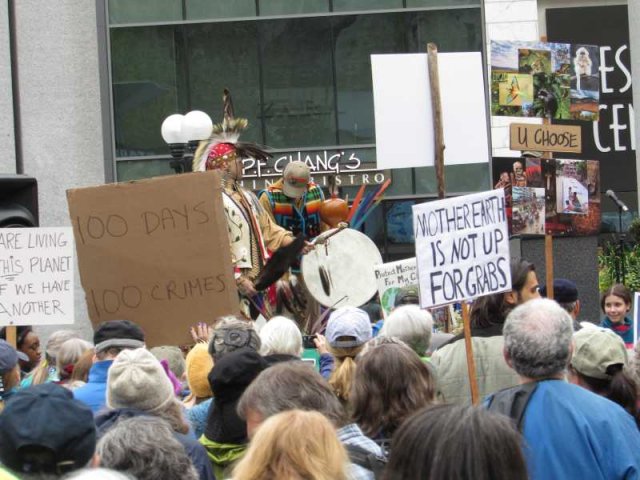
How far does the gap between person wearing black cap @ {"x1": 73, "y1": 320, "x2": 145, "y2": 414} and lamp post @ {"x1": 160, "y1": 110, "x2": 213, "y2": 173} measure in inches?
294

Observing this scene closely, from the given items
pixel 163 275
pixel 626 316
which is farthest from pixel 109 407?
pixel 626 316

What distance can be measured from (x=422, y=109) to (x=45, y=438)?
526 centimetres

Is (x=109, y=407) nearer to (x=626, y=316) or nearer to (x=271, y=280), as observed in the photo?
(x=271, y=280)

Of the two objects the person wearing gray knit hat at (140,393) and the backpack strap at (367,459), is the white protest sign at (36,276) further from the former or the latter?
the backpack strap at (367,459)

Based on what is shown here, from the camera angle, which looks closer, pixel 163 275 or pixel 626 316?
pixel 163 275

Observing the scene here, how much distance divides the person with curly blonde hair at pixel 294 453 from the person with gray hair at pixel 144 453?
467 millimetres

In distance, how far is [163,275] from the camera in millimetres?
8500

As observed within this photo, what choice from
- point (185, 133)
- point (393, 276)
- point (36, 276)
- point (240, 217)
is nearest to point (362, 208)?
point (393, 276)

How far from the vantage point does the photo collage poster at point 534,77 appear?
8820mm

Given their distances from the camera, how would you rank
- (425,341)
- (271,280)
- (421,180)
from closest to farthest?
(425,341)
(271,280)
(421,180)

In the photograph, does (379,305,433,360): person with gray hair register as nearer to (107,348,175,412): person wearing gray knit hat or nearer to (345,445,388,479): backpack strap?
(107,348,175,412): person wearing gray knit hat

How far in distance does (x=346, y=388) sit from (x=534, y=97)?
3.75 meters

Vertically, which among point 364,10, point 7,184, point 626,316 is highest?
point 364,10

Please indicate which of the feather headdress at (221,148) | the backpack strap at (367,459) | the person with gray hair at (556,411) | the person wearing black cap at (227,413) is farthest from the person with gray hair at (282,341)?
the feather headdress at (221,148)
